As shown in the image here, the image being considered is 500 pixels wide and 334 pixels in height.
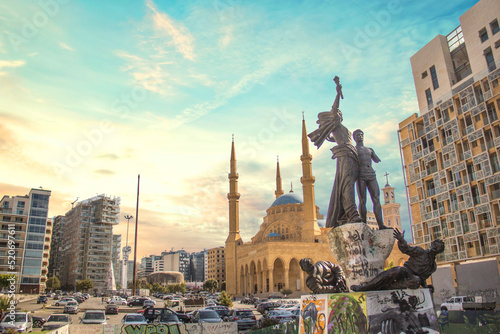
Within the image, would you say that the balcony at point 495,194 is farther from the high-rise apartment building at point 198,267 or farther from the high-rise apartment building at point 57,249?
the high-rise apartment building at point 198,267

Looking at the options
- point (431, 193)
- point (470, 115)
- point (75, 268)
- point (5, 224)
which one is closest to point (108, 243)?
point (75, 268)

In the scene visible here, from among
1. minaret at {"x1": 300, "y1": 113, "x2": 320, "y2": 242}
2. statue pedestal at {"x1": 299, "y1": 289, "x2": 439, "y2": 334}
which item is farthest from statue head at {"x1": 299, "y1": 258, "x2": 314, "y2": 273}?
minaret at {"x1": 300, "y1": 113, "x2": 320, "y2": 242}

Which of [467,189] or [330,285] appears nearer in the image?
[330,285]

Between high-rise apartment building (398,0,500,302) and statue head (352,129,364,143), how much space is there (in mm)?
25595

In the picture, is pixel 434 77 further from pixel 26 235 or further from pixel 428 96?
pixel 26 235

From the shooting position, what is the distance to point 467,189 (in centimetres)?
3556

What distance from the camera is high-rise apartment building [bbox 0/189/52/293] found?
2445 inches

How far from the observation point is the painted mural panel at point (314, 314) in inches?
366

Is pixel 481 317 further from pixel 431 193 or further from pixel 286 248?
pixel 286 248

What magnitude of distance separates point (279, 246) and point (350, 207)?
4585cm

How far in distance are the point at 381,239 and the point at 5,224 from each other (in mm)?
67634

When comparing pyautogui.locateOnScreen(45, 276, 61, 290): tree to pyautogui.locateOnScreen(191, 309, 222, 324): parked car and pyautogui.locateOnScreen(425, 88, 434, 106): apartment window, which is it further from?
pyautogui.locateOnScreen(425, 88, 434, 106): apartment window

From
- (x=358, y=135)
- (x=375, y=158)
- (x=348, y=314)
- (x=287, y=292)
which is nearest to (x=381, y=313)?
(x=348, y=314)

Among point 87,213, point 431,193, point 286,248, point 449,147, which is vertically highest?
point 87,213
